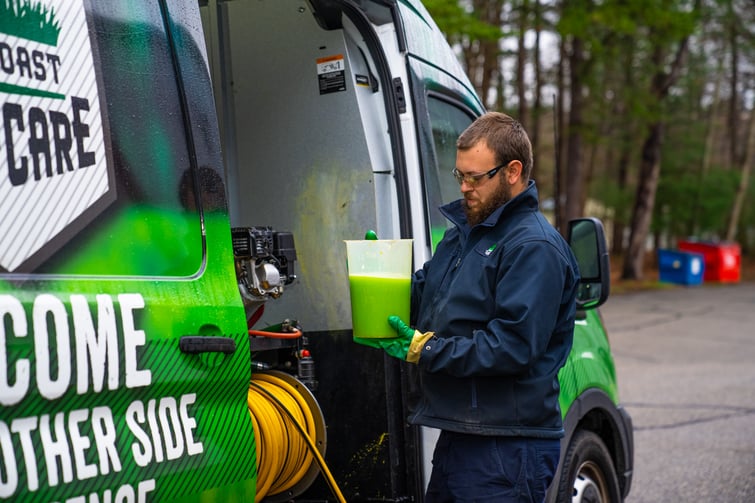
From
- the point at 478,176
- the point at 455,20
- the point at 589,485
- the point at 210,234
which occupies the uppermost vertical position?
the point at 455,20

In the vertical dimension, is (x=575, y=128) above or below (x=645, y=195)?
above

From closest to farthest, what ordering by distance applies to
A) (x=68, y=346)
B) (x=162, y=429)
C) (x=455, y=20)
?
(x=68, y=346)
(x=162, y=429)
(x=455, y=20)

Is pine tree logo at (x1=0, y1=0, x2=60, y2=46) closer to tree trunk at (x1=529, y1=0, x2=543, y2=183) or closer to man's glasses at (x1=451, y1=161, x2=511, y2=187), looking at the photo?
man's glasses at (x1=451, y1=161, x2=511, y2=187)

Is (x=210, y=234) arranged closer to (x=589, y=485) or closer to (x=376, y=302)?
(x=376, y=302)

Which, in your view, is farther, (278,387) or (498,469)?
(278,387)

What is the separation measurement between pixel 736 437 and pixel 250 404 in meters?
5.68

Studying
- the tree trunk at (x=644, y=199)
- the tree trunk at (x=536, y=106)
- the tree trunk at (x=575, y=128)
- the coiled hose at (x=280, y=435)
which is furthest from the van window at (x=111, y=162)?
the tree trunk at (x=644, y=199)

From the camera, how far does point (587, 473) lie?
162 inches

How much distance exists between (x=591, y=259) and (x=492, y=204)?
3.88ft

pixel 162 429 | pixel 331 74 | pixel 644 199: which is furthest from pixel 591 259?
pixel 644 199

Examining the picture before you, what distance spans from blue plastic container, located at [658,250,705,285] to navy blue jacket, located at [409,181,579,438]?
72.9ft

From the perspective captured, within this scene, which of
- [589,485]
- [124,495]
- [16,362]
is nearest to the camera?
[16,362]

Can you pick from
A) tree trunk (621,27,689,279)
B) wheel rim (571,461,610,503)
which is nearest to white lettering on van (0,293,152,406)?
wheel rim (571,461,610,503)

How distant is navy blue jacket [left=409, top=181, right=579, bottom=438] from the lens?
266 cm
